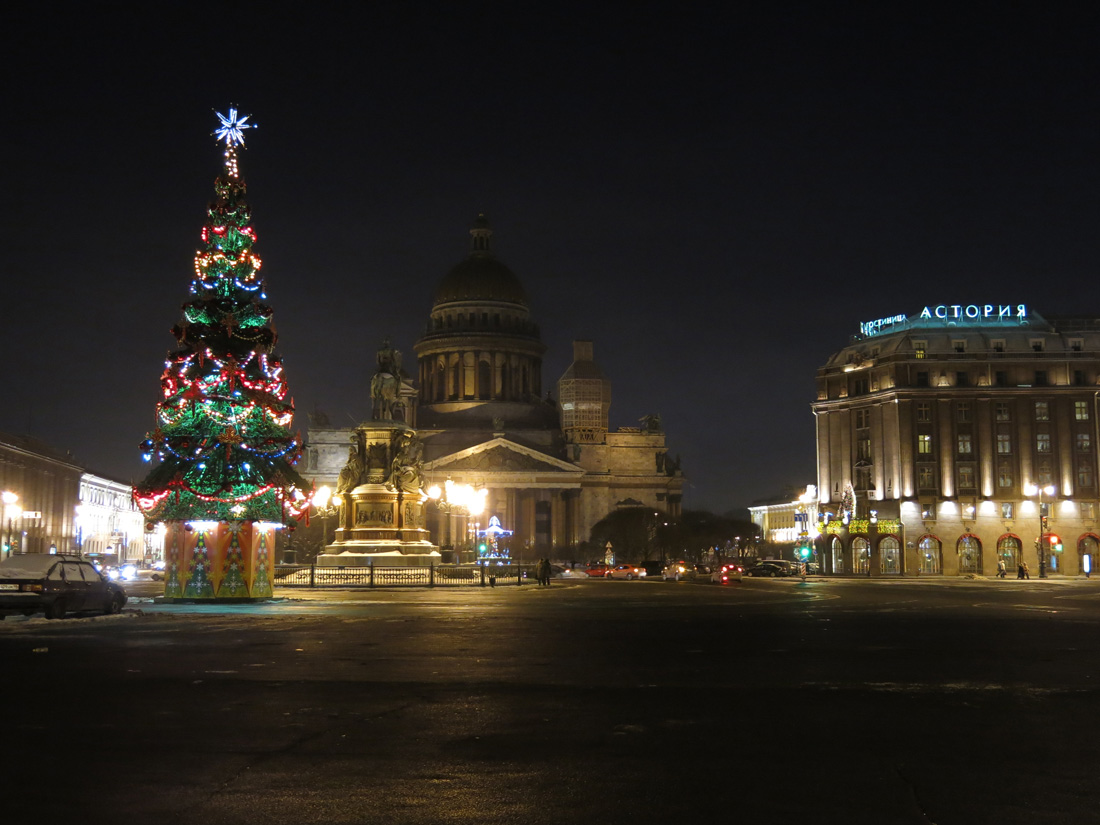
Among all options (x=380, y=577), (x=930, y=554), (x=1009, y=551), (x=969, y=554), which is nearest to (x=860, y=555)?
(x=930, y=554)

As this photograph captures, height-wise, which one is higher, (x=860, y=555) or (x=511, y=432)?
(x=511, y=432)

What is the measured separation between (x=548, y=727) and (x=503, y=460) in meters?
135

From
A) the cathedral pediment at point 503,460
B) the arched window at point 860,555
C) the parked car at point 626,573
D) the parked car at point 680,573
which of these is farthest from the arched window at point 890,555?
the cathedral pediment at point 503,460

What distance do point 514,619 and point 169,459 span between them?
15.0 m

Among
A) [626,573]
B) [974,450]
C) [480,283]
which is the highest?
[480,283]

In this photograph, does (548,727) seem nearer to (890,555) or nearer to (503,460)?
(890,555)

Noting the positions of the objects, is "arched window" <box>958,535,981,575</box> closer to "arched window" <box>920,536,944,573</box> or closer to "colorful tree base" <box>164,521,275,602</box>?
"arched window" <box>920,536,944,573</box>

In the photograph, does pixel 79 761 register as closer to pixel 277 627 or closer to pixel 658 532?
pixel 277 627

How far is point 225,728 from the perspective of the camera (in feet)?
41.3

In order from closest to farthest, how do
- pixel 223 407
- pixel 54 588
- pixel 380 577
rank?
pixel 54 588
pixel 223 407
pixel 380 577

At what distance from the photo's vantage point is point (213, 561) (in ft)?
133

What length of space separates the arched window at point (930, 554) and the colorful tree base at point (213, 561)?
73.7 metres

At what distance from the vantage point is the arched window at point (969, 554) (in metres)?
101

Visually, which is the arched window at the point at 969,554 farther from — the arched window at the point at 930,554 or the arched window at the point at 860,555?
the arched window at the point at 860,555
